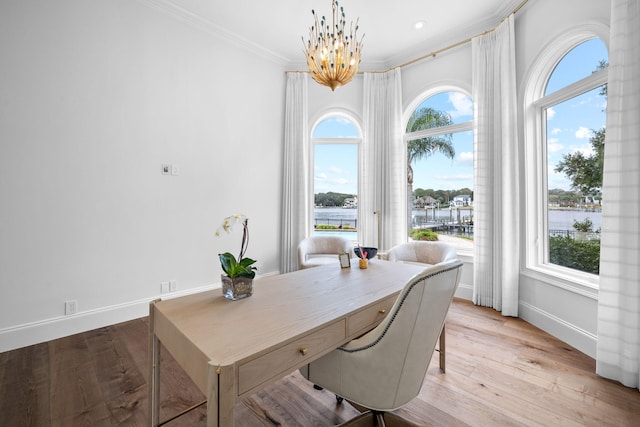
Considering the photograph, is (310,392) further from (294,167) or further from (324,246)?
(294,167)

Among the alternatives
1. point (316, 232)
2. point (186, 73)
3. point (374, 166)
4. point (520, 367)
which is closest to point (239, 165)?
point (186, 73)

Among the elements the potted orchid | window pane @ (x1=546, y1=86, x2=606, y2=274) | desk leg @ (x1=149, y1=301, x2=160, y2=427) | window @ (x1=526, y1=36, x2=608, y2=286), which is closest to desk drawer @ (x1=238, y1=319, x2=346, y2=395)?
the potted orchid

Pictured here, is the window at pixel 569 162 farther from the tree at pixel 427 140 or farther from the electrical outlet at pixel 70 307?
the electrical outlet at pixel 70 307

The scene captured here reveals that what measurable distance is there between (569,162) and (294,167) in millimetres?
3200

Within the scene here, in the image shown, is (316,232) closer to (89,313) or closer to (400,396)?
(89,313)

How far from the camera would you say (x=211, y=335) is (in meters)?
1.04

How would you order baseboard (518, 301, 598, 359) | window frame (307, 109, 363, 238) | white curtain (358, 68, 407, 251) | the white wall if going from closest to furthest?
1. baseboard (518, 301, 598, 359)
2. the white wall
3. white curtain (358, 68, 407, 251)
4. window frame (307, 109, 363, 238)

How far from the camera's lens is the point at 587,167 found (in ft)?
8.31

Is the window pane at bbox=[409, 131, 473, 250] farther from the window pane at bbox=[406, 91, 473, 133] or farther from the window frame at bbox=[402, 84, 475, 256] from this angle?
the window pane at bbox=[406, 91, 473, 133]

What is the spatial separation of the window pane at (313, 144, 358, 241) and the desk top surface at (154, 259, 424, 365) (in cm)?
265

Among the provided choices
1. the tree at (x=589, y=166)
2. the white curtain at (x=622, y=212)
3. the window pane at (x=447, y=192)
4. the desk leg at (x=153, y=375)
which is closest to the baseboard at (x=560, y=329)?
the white curtain at (x=622, y=212)

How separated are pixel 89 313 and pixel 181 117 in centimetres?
220

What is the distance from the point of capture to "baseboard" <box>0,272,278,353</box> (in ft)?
7.63

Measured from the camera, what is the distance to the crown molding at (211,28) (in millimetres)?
3092
